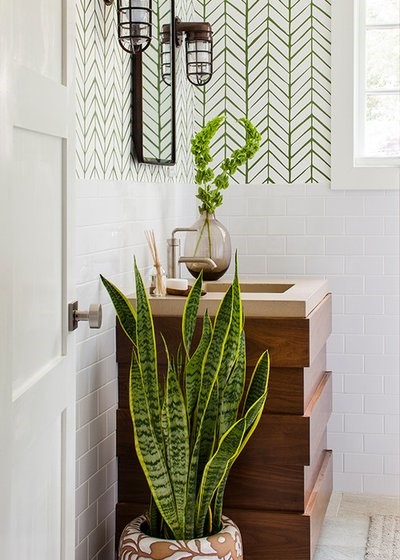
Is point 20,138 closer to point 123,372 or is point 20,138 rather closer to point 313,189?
point 123,372

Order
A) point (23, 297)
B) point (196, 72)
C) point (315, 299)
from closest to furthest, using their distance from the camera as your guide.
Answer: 1. point (23, 297)
2. point (315, 299)
3. point (196, 72)

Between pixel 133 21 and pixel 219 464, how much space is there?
1368 mm

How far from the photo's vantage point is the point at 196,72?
3.94 meters

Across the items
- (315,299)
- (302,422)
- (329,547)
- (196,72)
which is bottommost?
(329,547)

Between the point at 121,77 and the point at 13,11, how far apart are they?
5.30 feet

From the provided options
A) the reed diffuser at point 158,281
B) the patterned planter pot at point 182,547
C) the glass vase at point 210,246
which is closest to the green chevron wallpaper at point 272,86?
the glass vase at point 210,246

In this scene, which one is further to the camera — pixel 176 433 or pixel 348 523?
pixel 348 523

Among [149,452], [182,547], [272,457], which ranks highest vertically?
[149,452]

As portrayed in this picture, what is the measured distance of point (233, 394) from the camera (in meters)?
2.80

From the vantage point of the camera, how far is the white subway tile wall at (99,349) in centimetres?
282

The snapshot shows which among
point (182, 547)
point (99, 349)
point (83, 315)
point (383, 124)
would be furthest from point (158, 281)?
A: point (383, 124)

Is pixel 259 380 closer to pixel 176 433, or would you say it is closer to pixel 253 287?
pixel 176 433

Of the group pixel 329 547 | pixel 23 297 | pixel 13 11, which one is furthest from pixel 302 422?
pixel 13 11

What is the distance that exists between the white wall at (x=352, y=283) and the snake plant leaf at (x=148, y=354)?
5.60ft
